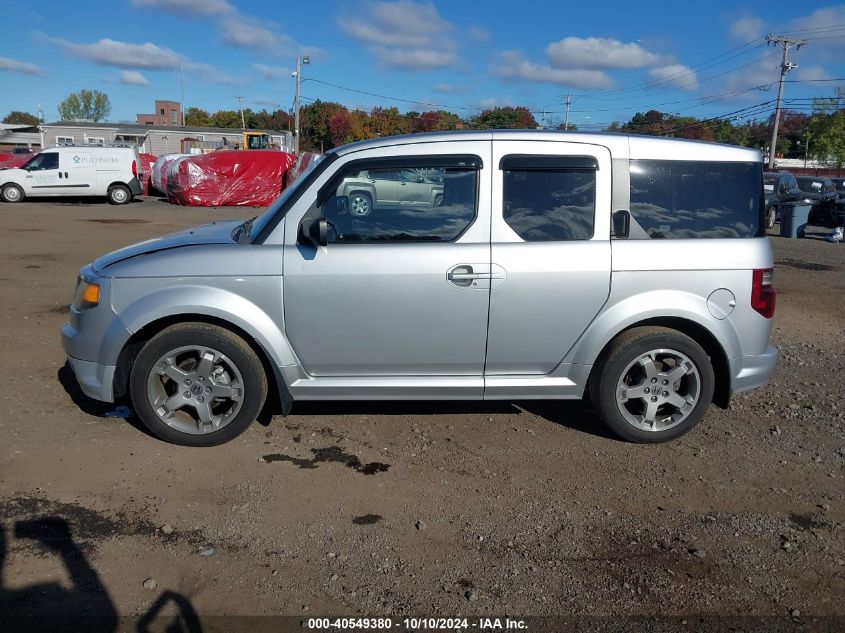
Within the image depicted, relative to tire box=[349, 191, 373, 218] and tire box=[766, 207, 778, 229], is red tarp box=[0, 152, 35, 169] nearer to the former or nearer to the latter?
tire box=[766, 207, 778, 229]

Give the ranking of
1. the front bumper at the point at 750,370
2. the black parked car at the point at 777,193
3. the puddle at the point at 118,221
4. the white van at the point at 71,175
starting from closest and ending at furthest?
1. the front bumper at the point at 750,370
2. the puddle at the point at 118,221
3. the black parked car at the point at 777,193
4. the white van at the point at 71,175

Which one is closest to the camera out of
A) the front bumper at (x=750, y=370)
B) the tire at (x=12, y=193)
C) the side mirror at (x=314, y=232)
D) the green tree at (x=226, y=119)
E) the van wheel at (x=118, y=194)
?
the side mirror at (x=314, y=232)

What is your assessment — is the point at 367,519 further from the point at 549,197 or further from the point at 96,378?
the point at 549,197

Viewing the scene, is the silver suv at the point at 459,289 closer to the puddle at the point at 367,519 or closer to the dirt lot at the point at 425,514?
the dirt lot at the point at 425,514

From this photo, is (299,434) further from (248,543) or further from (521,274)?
(521,274)

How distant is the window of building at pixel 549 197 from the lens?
15.0 ft

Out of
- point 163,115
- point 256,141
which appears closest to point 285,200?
point 256,141

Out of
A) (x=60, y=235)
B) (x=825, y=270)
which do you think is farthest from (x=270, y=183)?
(x=825, y=270)

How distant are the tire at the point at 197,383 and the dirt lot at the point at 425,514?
0.51 feet

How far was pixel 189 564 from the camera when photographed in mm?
3387

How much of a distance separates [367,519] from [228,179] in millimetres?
23409

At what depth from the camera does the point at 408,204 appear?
14.9 feet

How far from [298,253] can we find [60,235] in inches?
514

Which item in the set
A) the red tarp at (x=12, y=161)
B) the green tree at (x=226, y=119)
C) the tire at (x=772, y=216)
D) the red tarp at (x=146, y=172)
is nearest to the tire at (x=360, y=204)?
the tire at (x=772, y=216)
